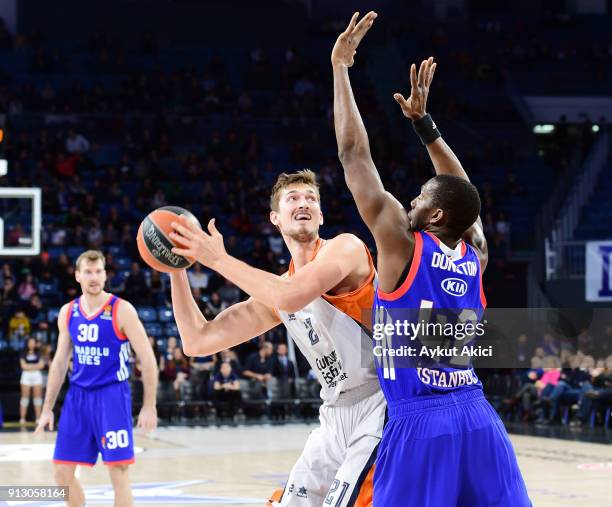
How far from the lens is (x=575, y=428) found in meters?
15.1

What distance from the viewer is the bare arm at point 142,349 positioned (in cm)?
721

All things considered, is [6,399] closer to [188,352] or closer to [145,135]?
[145,135]

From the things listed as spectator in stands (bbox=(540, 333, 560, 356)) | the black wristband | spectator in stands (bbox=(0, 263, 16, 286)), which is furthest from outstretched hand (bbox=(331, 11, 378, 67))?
spectator in stands (bbox=(0, 263, 16, 286))

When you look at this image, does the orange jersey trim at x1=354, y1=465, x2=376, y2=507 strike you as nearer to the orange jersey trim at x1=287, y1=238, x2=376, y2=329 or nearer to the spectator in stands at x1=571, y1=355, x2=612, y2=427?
the orange jersey trim at x1=287, y1=238, x2=376, y2=329

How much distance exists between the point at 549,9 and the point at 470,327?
90.2 ft

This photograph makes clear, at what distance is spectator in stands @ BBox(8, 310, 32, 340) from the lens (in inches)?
669

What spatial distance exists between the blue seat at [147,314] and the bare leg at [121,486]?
35.6 ft

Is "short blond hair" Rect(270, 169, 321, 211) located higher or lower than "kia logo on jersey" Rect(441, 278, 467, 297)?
higher

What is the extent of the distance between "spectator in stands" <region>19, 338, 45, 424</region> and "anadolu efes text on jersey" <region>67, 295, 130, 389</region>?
891 centimetres

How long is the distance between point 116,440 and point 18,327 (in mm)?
10516

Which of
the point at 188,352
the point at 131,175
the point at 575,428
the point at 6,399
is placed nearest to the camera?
the point at 188,352

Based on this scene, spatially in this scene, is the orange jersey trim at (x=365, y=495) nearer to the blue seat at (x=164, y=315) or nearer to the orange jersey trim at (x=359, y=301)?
the orange jersey trim at (x=359, y=301)

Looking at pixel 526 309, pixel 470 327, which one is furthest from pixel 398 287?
pixel 526 309

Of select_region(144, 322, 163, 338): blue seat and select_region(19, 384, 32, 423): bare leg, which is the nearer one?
select_region(19, 384, 32, 423): bare leg
